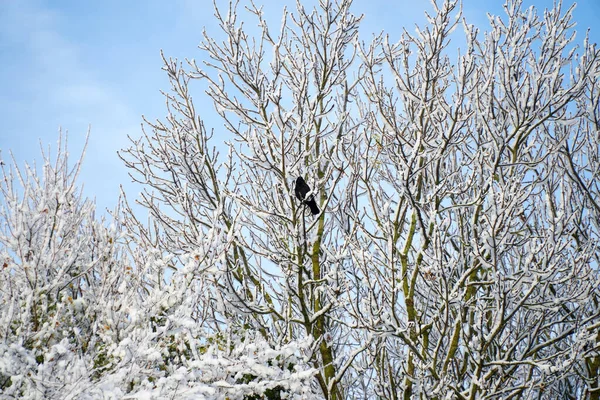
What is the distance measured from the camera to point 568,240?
4031 millimetres

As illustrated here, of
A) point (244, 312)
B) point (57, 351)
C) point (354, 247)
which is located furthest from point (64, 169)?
point (354, 247)

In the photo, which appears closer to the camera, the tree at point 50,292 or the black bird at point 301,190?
the tree at point 50,292

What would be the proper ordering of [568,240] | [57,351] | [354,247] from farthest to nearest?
[354,247] → [568,240] → [57,351]

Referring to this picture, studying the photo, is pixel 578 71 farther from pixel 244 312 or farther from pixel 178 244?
pixel 178 244

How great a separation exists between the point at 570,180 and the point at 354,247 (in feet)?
10.5

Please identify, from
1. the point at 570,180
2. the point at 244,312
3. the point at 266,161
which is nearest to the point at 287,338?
the point at 244,312

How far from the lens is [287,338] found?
519 cm

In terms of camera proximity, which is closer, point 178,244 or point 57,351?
point 57,351

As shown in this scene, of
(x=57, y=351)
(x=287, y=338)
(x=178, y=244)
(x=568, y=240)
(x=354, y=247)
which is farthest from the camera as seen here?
(x=178, y=244)

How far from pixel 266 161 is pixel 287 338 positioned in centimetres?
208

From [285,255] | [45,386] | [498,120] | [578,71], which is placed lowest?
[45,386]

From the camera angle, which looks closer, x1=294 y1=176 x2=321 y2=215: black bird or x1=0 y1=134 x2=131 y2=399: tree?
x1=0 y1=134 x2=131 y2=399: tree

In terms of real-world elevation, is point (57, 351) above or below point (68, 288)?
below

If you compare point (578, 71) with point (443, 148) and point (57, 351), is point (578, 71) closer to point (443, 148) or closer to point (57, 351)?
point (443, 148)
